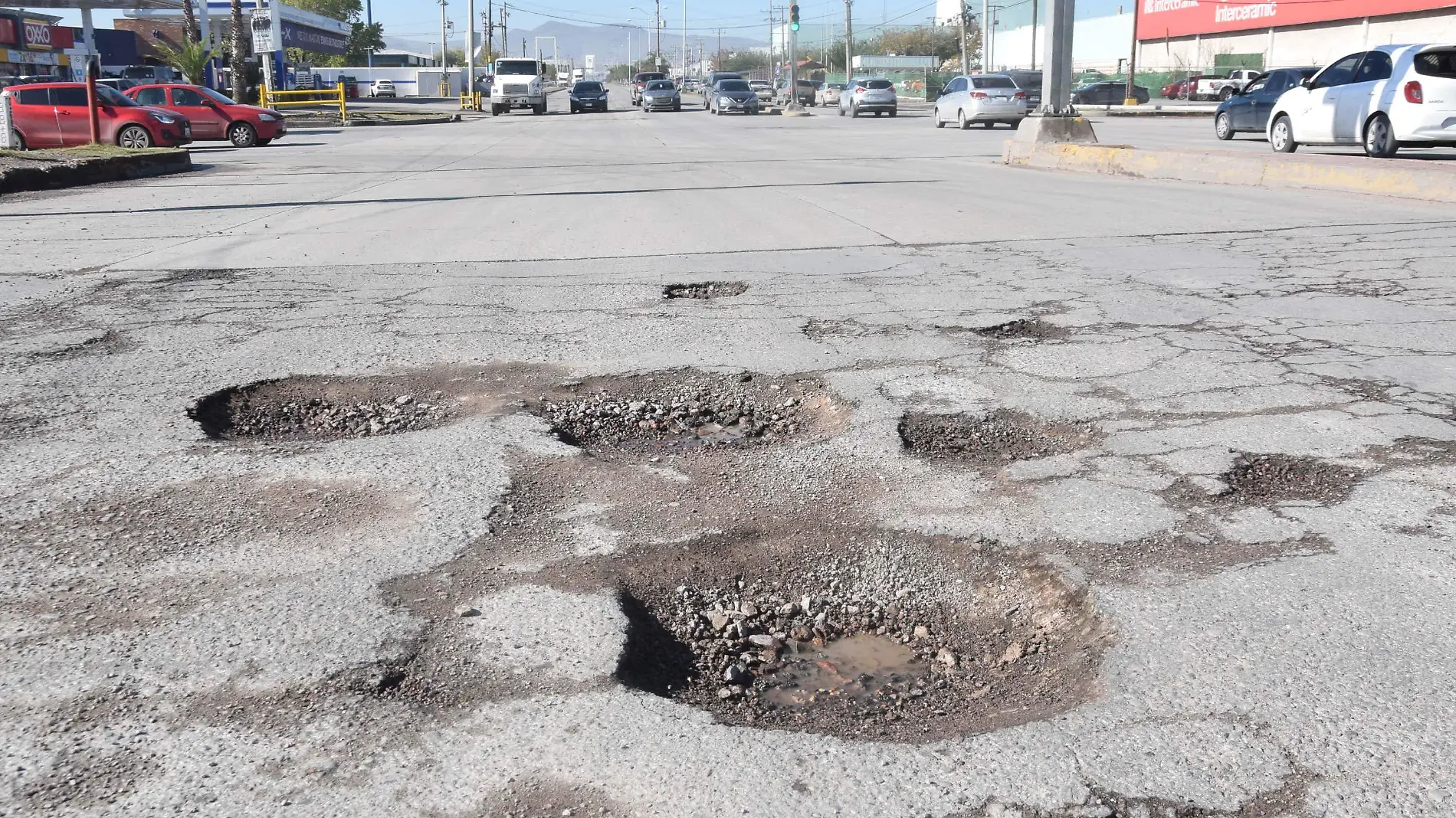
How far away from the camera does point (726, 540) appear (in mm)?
3836

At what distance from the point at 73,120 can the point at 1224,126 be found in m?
24.4

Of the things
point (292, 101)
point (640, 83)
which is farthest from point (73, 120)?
point (640, 83)

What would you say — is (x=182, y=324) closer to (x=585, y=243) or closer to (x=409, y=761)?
(x=585, y=243)

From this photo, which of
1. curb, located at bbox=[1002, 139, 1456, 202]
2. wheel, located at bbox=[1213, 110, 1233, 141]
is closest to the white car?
curb, located at bbox=[1002, 139, 1456, 202]

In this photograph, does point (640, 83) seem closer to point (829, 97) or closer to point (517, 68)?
point (829, 97)

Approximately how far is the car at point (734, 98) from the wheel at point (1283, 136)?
3202cm

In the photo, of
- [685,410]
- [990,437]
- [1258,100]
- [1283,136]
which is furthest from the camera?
[1258,100]

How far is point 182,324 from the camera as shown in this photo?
6.91m

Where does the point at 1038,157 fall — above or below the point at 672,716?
above

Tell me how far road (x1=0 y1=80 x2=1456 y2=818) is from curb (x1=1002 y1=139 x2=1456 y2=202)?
457cm

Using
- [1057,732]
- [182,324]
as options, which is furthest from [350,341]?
[1057,732]

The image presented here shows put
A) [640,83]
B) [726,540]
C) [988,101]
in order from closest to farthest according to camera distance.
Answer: [726,540]
[988,101]
[640,83]

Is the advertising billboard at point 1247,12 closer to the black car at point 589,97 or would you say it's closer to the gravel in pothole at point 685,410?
the black car at point 589,97

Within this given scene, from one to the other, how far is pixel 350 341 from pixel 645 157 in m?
16.2
